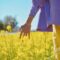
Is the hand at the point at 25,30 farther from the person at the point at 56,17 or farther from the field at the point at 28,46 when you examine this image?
the field at the point at 28,46

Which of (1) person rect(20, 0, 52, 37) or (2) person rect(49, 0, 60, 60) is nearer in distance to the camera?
(2) person rect(49, 0, 60, 60)

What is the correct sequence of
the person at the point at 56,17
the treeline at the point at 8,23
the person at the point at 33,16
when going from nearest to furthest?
the person at the point at 56,17 → the person at the point at 33,16 → the treeline at the point at 8,23

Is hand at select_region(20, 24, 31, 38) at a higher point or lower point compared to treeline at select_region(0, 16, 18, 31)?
lower

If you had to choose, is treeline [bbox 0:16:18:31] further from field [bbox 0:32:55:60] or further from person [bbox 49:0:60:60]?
person [bbox 49:0:60:60]

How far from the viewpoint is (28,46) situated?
5.95ft

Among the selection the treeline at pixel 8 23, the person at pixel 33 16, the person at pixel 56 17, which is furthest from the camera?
the treeline at pixel 8 23

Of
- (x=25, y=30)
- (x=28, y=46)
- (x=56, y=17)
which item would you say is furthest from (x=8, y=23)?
(x=56, y=17)

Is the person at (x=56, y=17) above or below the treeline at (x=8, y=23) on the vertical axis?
below

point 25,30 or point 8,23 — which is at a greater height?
point 8,23

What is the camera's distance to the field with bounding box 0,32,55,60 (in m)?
1.79

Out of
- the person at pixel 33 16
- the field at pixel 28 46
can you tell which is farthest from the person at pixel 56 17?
the field at pixel 28 46

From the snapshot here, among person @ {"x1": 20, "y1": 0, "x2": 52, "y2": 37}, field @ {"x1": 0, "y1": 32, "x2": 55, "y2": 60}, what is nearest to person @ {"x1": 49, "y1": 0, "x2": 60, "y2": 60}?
person @ {"x1": 20, "y1": 0, "x2": 52, "y2": 37}

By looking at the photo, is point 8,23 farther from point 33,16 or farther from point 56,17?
point 56,17

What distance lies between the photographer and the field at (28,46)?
5.88ft
